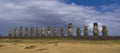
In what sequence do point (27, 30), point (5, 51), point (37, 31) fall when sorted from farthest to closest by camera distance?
point (27, 30) → point (37, 31) → point (5, 51)

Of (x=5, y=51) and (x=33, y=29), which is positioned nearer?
(x=5, y=51)

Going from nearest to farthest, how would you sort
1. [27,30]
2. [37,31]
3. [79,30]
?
[79,30]
[37,31]
[27,30]

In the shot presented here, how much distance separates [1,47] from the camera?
14.4 metres

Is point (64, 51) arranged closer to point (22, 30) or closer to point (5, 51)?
point (5, 51)

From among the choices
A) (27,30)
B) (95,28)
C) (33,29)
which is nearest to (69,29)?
(95,28)

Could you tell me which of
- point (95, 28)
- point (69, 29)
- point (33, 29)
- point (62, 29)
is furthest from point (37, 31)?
point (95, 28)

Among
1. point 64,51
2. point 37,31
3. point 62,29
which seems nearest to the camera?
point 64,51

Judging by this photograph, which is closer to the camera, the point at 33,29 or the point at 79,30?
the point at 79,30

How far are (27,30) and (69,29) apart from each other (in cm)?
1118

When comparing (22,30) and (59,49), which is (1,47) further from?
(22,30)

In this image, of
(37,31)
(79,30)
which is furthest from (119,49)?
(37,31)

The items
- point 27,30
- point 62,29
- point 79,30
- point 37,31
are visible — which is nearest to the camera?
point 79,30

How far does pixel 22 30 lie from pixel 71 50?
24.5 meters

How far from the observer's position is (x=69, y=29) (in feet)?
82.9
